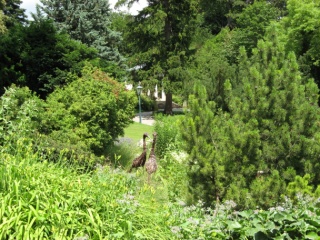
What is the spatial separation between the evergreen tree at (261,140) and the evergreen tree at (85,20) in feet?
62.4

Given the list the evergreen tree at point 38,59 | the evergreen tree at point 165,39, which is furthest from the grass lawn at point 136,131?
the evergreen tree at point 165,39

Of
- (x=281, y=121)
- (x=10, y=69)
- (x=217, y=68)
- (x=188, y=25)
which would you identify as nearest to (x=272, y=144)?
(x=281, y=121)

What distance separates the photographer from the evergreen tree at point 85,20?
77.0 feet

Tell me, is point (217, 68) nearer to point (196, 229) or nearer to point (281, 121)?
point (281, 121)

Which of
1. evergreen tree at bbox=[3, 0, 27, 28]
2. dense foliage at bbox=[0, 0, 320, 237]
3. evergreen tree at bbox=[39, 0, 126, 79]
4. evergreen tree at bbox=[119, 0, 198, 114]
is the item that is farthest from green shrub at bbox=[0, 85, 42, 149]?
evergreen tree at bbox=[3, 0, 27, 28]

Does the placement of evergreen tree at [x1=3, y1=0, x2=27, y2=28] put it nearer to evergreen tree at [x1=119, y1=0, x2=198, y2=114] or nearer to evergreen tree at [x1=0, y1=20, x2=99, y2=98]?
evergreen tree at [x1=119, y1=0, x2=198, y2=114]

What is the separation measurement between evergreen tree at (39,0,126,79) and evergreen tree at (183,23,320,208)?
62.4ft

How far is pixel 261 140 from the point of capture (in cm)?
474

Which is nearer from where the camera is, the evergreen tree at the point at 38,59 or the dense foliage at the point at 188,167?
the dense foliage at the point at 188,167

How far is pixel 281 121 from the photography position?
468 centimetres

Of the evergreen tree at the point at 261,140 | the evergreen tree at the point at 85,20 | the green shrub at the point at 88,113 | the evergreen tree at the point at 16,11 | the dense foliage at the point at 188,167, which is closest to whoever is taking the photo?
the dense foliage at the point at 188,167

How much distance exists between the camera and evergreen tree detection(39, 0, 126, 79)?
23484 mm

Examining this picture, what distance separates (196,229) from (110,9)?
23.8 metres

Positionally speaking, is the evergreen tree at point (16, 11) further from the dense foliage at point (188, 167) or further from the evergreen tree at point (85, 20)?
the dense foliage at point (188, 167)
